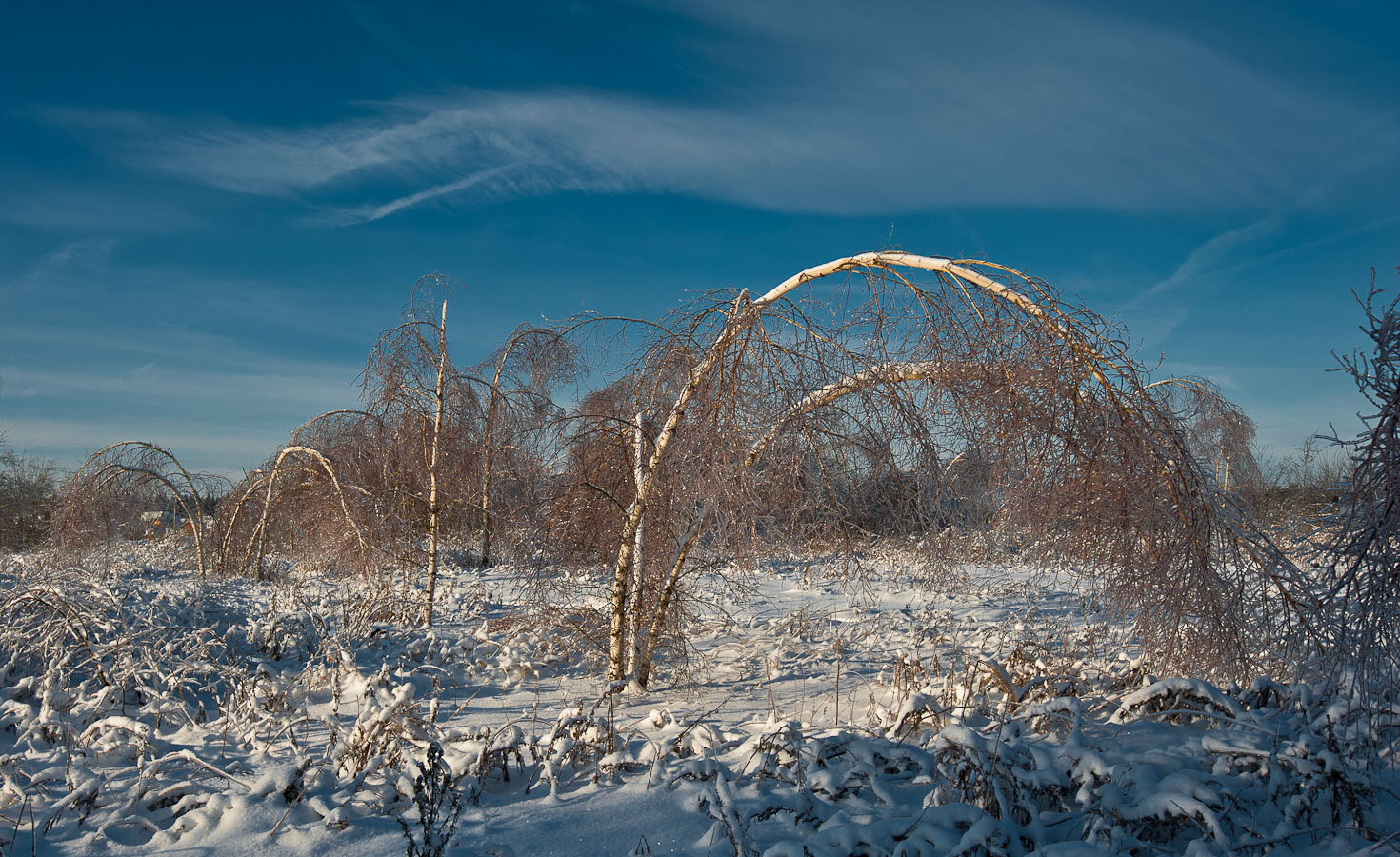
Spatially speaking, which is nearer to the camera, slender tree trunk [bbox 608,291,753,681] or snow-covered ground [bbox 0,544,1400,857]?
snow-covered ground [bbox 0,544,1400,857]

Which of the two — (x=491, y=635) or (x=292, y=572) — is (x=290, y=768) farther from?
(x=292, y=572)

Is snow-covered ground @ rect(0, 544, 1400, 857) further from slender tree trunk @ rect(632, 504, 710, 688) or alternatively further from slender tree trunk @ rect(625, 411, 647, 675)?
slender tree trunk @ rect(625, 411, 647, 675)

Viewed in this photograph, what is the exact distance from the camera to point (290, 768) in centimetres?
321

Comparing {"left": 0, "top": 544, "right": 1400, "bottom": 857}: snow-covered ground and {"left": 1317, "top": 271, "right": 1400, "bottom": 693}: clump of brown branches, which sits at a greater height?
{"left": 1317, "top": 271, "right": 1400, "bottom": 693}: clump of brown branches

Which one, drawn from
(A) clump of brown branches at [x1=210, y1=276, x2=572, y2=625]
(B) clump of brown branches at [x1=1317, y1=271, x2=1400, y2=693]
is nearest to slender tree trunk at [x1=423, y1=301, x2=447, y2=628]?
(A) clump of brown branches at [x1=210, y1=276, x2=572, y2=625]

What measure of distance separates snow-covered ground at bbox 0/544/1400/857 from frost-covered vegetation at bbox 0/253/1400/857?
20 mm

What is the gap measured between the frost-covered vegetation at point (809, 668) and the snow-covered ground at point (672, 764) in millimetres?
20

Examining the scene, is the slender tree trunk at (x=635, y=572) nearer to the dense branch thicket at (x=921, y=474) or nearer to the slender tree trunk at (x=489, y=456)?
the dense branch thicket at (x=921, y=474)

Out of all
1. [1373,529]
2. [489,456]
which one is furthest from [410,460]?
[1373,529]

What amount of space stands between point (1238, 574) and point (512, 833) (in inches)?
158

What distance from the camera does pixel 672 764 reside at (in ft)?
11.7

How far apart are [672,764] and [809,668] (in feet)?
11.3

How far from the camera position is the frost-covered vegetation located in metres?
2.90

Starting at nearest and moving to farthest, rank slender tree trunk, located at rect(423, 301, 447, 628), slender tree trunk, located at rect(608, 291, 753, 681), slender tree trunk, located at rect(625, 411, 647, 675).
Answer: slender tree trunk, located at rect(608, 291, 753, 681) < slender tree trunk, located at rect(625, 411, 647, 675) < slender tree trunk, located at rect(423, 301, 447, 628)
